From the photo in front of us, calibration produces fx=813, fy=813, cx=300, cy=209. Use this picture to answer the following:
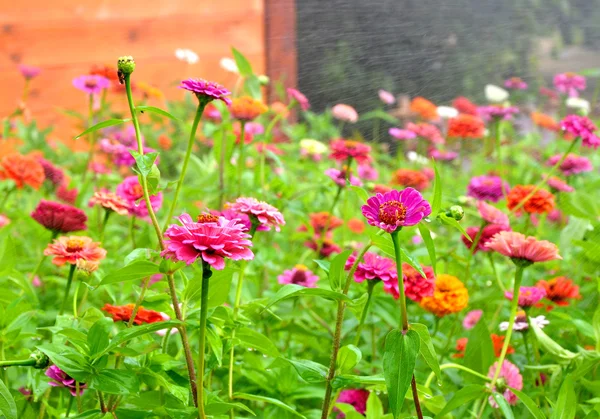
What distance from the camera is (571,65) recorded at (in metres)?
2.95

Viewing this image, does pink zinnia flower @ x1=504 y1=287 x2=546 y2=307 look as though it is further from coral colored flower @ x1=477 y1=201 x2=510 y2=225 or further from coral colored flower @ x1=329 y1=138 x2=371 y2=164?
coral colored flower @ x1=329 y1=138 x2=371 y2=164

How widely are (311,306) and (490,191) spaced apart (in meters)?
0.30

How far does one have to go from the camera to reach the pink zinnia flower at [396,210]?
0.47m

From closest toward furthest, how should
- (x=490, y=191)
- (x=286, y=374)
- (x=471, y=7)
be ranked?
1. (x=286, y=374)
2. (x=490, y=191)
3. (x=471, y=7)

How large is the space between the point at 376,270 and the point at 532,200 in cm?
35

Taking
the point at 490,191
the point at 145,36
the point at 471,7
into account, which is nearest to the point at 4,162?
the point at 490,191

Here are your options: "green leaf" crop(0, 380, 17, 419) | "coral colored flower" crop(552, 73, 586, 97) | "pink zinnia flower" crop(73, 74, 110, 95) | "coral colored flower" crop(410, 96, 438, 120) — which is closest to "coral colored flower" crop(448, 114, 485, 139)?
"coral colored flower" crop(410, 96, 438, 120)

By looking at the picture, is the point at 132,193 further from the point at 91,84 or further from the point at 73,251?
the point at 91,84

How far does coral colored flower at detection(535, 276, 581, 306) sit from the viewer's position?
801 mm

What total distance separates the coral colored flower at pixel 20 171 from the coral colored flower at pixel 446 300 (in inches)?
18.1

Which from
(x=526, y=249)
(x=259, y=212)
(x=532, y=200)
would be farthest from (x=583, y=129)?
(x=259, y=212)

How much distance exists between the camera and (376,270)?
0.61 m

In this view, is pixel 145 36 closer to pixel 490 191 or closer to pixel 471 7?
pixel 471 7

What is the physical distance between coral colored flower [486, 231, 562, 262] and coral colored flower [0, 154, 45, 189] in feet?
1.77
